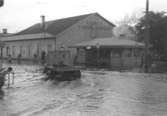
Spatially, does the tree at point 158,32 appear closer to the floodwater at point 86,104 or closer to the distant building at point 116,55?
the distant building at point 116,55

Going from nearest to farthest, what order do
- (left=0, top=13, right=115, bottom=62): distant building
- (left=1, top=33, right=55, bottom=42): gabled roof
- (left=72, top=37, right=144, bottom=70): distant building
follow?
(left=72, top=37, right=144, bottom=70): distant building
(left=0, top=13, right=115, bottom=62): distant building
(left=1, top=33, right=55, bottom=42): gabled roof

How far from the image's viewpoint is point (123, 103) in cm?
1214

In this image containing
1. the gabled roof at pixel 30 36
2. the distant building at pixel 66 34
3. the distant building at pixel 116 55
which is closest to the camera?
the distant building at pixel 116 55

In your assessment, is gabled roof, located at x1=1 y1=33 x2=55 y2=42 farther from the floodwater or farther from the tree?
the floodwater

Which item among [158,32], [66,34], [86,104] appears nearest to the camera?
[86,104]

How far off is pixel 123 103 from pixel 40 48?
4314 centimetres

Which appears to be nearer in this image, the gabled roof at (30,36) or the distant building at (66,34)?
the distant building at (66,34)

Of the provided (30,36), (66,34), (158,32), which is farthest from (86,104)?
(30,36)

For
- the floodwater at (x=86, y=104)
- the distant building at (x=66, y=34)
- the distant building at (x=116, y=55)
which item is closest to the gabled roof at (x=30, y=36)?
the distant building at (x=66, y=34)

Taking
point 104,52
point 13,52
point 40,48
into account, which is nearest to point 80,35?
point 40,48

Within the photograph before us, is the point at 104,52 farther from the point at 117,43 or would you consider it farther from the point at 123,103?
the point at 123,103

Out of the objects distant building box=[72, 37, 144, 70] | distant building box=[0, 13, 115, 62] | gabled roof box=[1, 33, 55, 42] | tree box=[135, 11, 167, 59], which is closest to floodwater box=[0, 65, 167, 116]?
distant building box=[72, 37, 144, 70]

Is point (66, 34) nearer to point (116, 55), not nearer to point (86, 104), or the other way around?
point (116, 55)

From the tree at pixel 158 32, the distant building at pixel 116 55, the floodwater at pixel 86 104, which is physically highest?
the tree at pixel 158 32
